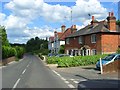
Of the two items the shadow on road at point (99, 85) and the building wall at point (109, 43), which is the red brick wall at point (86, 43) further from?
the shadow on road at point (99, 85)

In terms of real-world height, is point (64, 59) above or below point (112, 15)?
below

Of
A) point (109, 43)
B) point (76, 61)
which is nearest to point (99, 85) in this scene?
point (76, 61)

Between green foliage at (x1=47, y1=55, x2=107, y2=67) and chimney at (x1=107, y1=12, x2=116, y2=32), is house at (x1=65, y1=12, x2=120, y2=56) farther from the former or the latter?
green foliage at (x1=47, y1=55, x2=107, y2=67)

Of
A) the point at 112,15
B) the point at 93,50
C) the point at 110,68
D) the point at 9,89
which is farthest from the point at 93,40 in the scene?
the point at 9,89

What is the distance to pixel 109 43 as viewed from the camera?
2063 inches

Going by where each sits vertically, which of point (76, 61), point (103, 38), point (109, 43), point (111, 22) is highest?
point (111, 22)

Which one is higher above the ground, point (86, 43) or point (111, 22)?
point (111, 22)

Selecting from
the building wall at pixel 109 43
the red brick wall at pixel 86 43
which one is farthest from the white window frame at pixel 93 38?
the building wall at pixel 109 43

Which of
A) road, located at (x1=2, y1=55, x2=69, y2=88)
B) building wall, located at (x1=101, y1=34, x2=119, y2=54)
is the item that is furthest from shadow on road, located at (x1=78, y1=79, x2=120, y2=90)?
building wall, located at (x1=101, y1=34, x2=119, y2=54)

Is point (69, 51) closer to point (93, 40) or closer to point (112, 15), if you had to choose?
point (93, 40)

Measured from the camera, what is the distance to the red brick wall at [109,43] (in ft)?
170

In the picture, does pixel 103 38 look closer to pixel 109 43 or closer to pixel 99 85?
pixel 109 43

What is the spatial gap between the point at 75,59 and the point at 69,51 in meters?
30.4

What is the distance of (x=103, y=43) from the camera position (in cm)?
5197
